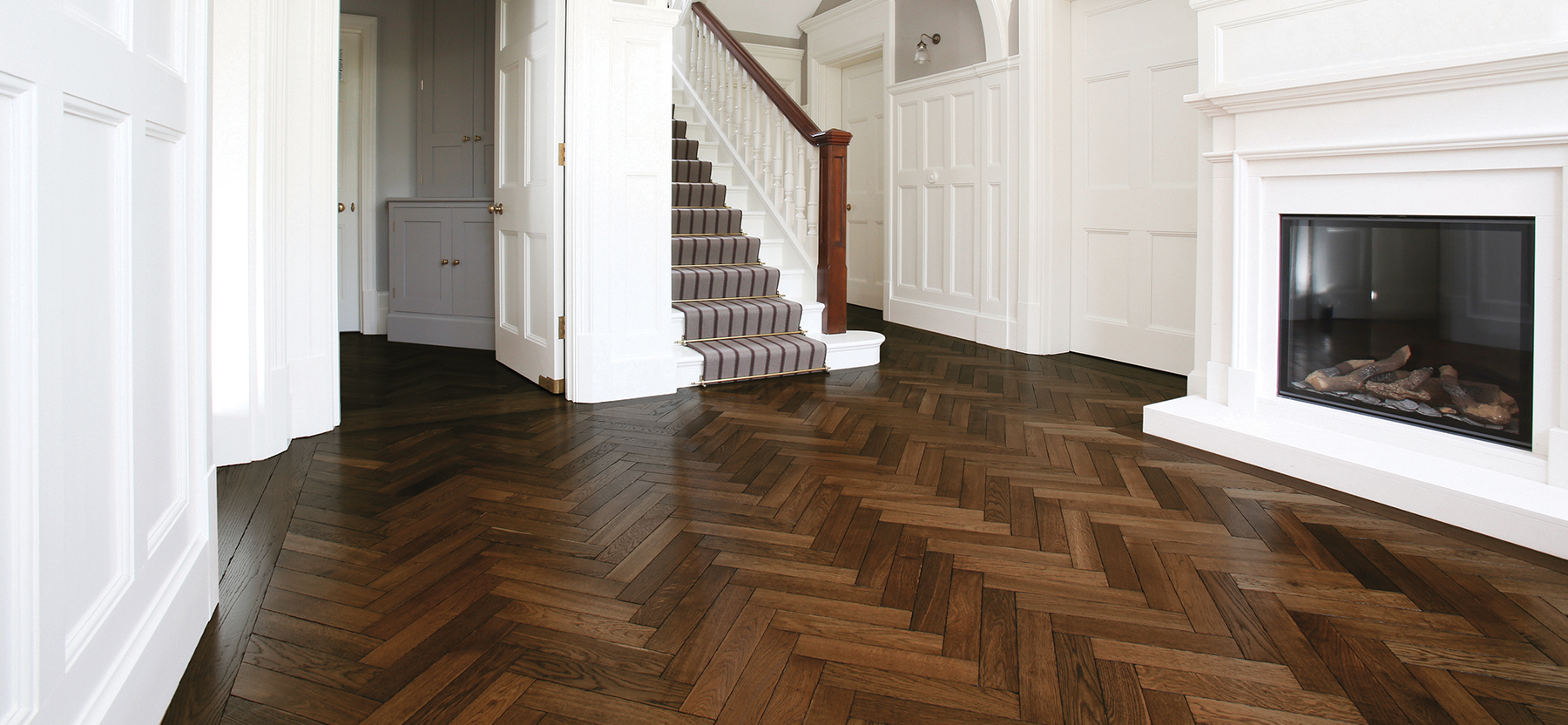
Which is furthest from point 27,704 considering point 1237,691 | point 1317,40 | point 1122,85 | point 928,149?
point 928,149

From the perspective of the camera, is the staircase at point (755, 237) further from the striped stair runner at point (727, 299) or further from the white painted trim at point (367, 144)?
the white painted trim at point (367, 144)

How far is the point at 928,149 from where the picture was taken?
6.03 meters

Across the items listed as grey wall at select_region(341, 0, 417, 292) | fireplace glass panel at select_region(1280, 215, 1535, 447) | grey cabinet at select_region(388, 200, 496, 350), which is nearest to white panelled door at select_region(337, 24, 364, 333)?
grey wall at select_region(341, 0, 417, 292)

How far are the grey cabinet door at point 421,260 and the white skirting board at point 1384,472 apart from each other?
4143mm

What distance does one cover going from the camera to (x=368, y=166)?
5.83 m

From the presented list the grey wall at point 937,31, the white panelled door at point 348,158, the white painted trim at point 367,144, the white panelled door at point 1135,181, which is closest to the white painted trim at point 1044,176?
the white panelled door at point 1135,181

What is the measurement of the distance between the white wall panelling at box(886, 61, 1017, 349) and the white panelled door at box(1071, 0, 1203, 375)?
0.40 m

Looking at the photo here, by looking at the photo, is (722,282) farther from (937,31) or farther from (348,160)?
(348,160)

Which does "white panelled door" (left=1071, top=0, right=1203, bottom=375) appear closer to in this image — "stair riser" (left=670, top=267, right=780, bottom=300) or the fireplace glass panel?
the fireplace glass panel

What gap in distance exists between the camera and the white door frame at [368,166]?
5.80 m

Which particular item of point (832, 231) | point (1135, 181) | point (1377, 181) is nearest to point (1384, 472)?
point (1377, 181)

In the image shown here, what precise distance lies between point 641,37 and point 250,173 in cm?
176

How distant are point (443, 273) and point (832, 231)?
2.42 m

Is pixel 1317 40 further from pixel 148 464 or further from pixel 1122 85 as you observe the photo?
pixel 148 464
